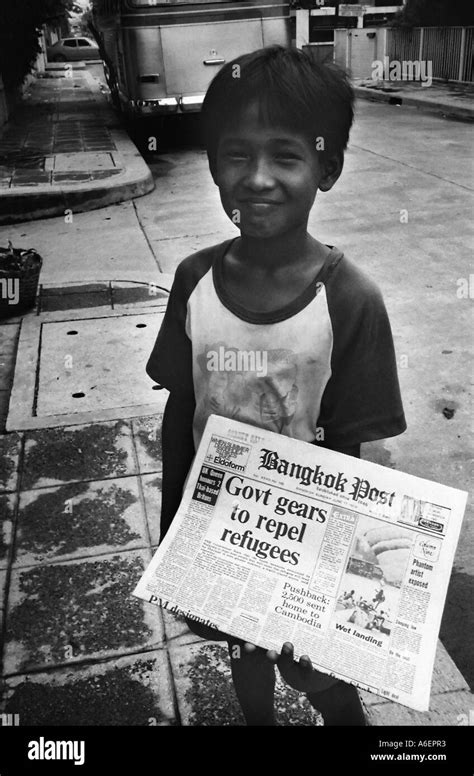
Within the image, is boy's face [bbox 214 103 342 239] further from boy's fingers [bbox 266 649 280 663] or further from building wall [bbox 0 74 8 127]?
building wall [bbox 0 74 8 127]

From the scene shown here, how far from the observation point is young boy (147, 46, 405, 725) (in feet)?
4.29

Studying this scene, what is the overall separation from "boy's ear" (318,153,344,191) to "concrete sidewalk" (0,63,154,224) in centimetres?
704

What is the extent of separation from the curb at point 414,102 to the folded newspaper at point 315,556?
1213 centimetres

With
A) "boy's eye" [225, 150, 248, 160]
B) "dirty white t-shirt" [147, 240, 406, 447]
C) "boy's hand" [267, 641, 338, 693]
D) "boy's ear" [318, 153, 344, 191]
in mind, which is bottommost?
"boy's hand" [267, 641, 338, 693]

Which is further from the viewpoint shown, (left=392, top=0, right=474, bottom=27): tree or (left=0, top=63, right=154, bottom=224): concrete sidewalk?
(left=392, top=0, right=474, bottom=27): tree

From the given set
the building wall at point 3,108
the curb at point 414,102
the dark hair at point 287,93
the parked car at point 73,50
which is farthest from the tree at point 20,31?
the parked car at point 73,50

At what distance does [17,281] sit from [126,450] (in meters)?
2.00

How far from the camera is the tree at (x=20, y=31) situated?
13.7 m

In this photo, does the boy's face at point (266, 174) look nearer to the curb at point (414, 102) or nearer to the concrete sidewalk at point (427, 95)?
the curb at point (414, 102)

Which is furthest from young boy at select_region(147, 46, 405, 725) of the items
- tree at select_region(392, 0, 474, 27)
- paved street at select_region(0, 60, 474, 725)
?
tree at select_region(392, 0, 474, 27)

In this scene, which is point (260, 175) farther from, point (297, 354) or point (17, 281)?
point (17, 281)

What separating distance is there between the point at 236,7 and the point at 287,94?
9.54m

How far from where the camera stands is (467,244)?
20.7 ft

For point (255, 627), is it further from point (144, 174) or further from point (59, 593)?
point (144, 174)
